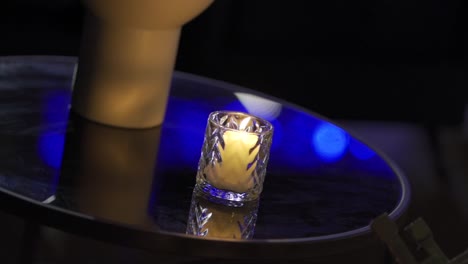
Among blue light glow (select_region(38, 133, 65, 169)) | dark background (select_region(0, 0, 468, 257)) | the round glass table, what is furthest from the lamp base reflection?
dark background (select_region(0, 0, 468, 257))

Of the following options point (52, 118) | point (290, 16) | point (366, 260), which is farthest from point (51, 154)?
point (290, 16)

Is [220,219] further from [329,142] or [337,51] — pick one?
[337,51]

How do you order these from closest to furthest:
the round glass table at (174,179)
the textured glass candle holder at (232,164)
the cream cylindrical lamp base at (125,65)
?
the round glass table at (174,179)
the textured glass candle holder at (232,164)
the cream cylindrical lamp base at (125,65)

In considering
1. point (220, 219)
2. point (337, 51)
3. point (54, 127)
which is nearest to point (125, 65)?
point (54, 127)

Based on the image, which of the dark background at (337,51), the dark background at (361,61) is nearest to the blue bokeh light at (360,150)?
the dark background at (361,61)

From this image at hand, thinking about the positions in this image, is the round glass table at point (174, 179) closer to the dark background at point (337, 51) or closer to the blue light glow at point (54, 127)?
the blue light glow at point (54, 127)

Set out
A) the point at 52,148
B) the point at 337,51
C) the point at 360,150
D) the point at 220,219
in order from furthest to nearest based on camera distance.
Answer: the point at 337,51 < the point at 360,150 < the point at 52,148 < the point at 220,219

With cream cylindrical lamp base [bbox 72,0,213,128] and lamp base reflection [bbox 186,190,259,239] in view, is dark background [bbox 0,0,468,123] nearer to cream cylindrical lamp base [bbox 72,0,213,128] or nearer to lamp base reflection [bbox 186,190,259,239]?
cream cylindrical lamp base [bbox 72,0,213,128]
